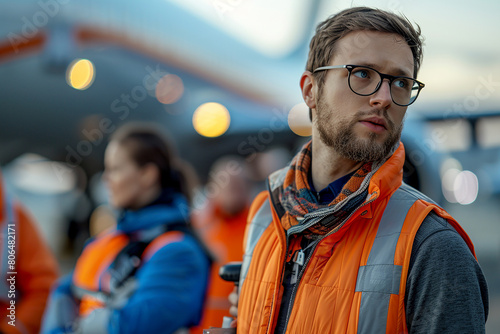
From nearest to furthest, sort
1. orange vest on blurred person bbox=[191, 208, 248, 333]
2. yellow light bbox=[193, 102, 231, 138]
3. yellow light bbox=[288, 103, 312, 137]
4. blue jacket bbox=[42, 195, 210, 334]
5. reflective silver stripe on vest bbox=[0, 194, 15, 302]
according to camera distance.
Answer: blue jacket bbox=[42, 195, 210, 334] → reflective silver stripe on vest bbox=[0, 194, 15, 302] → orange vest on blurred person bbox=[191, 208, 248, 333] → yellow light bbox=[193, 102, 231, 138] → yellow light bbox=[288, 103, 312, 137]

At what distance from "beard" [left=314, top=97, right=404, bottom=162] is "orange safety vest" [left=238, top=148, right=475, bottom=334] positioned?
0.05 m

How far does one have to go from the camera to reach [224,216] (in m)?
3.41

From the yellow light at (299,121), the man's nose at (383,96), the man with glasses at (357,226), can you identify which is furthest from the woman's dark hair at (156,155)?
the yellow light at (299,121)

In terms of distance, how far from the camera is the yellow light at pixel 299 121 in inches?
159

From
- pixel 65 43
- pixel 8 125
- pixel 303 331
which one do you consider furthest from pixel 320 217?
pixel 8 125

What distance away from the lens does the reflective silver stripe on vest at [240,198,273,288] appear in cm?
129

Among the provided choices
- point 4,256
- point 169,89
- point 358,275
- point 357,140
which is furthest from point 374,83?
point 169,89

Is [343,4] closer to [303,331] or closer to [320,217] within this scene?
[320,217]

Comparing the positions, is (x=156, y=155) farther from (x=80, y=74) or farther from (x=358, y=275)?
(x=358, y=275)

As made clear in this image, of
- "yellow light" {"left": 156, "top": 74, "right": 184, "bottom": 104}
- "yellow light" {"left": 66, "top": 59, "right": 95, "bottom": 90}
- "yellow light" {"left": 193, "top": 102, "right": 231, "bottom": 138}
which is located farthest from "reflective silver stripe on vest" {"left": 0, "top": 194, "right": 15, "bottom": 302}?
"yellow light" {"left": 193, "top": 102, "right": 231, "bottom": 138}

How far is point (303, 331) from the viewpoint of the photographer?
1028 millimetres

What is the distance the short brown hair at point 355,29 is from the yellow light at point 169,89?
7.82ft

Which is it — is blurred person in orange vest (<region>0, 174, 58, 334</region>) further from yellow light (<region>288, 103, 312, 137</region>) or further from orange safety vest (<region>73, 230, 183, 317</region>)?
yellow light (<region>288, 103, 312, 137</region>)

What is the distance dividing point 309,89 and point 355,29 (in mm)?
216
